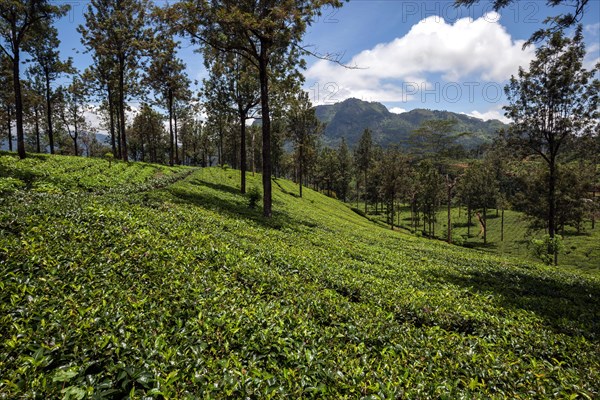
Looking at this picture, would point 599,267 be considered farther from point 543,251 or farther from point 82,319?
point 82,319

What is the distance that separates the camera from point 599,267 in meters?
42.8

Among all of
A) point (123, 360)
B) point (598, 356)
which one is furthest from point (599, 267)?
point (123, 360)

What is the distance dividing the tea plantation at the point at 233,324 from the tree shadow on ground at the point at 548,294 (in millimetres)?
111

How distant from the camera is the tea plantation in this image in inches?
159

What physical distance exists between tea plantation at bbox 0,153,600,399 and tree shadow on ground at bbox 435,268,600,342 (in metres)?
0.11

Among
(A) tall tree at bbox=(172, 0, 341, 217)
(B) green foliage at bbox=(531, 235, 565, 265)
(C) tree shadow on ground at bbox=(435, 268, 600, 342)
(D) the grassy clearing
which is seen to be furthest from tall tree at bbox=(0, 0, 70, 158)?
(D) the grassy clearing

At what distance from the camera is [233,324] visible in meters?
5.41

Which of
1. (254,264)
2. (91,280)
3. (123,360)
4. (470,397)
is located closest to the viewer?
(123,360)

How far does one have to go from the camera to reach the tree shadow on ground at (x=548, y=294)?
8898 mm

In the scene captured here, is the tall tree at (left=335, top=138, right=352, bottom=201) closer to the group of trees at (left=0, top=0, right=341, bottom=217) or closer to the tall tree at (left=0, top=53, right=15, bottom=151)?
the group of trees at (left=0, top=0, right=341, bottom=217)

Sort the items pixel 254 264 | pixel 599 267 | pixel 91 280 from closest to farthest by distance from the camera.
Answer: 1. pixel 91 280
2. pixel 254 264
3. pixel 599 267

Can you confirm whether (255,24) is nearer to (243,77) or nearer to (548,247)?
(243,77)

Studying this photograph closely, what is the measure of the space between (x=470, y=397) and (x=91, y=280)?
24.0 ft

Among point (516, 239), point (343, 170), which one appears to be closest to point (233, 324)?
point (516, 239)
